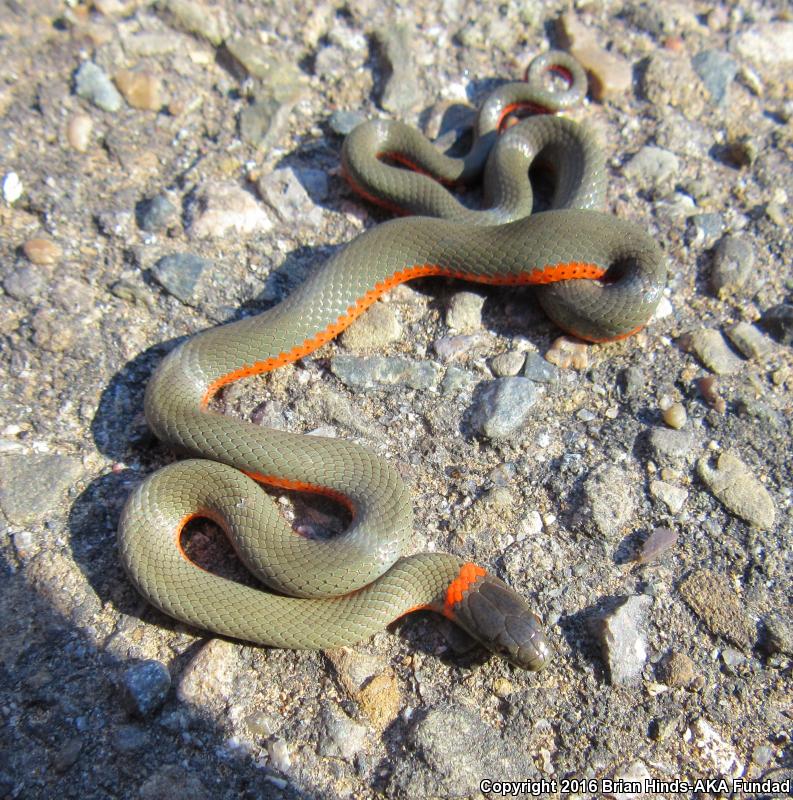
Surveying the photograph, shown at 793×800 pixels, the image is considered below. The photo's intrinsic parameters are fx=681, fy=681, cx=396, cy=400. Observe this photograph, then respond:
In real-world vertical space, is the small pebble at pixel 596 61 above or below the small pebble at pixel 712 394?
above

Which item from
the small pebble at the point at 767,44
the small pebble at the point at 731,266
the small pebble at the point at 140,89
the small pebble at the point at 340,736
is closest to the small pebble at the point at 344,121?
the small pebble at the point at 140,89

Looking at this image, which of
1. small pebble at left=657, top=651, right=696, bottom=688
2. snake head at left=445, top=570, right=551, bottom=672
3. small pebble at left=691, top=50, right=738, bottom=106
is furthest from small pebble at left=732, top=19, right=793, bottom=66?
snake head at left=445, top=570, right=551, bottom=672

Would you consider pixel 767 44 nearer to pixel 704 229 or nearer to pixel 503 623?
pixel 704 229

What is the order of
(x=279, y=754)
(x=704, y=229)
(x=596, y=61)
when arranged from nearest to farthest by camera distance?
(x=279, y=754) → (x=704, y=229) → (x=596, y=61)

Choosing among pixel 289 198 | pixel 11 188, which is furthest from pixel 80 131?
pixel 289 198

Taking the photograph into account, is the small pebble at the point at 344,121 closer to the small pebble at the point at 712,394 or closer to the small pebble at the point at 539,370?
the small pebble at the point at 539,370
